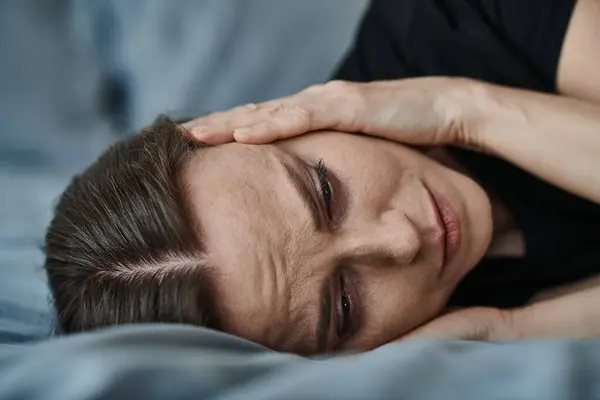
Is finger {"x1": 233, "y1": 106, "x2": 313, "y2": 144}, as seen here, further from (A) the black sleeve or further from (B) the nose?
(A) the black sleeve

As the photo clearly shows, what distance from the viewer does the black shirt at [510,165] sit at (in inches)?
42.0

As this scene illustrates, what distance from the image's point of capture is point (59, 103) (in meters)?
1.45

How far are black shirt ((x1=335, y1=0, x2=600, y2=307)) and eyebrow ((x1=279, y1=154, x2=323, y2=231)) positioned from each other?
0.35 metres

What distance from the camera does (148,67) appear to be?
1.44 m

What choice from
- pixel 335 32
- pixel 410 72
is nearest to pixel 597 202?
pixel 410 72

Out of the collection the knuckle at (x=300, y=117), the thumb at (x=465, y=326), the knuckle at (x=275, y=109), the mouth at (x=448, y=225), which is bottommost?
the thumb at (x=465, y=326)

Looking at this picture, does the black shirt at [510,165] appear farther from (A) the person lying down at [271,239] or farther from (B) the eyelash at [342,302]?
(B) the eyelash at [342,302]

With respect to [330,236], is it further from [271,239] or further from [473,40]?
[473,40]

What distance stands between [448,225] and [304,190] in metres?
0.21

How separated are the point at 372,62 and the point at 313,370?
2.63ft

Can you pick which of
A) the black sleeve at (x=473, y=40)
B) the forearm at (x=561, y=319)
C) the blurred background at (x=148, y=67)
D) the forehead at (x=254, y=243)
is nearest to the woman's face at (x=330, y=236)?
the forehead at (x=254, y=243)

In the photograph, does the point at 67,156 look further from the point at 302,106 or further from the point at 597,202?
the point at 597,202

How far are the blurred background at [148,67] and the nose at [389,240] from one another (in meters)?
0.61

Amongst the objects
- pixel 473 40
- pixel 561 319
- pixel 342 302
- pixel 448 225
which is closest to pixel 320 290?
pixel 342 302
